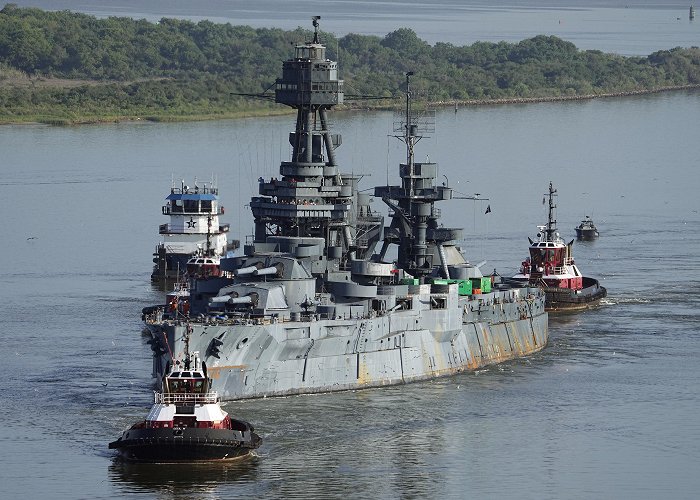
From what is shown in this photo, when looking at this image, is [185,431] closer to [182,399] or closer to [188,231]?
[182,399]

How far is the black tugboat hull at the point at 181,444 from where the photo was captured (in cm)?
4747

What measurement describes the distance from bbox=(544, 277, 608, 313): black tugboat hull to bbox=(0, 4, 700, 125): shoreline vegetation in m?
62.4

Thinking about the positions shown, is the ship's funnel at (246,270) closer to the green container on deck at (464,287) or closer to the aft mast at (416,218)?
the green container on deck at (464,287)

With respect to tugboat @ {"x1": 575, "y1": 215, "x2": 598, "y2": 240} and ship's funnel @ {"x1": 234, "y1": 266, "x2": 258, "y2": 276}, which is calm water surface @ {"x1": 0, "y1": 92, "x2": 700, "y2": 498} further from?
ship's funnel @ {"x1": 234, "y1": 266, "x2": 258, "y2": 276}

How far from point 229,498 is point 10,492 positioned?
505cm

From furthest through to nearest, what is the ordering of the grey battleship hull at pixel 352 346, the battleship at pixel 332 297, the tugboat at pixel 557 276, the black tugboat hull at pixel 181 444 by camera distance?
1. the tugboat at pixel 557 276
2. the battleship at pixel 332 297
3. the grey battleship hull at pixel 352 346
4. the black tugboat hull at pixel 181 444

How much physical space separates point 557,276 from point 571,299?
1763mm

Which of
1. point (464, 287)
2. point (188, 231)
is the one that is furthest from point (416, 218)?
point (188, 231)

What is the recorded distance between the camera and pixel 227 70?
162 metres

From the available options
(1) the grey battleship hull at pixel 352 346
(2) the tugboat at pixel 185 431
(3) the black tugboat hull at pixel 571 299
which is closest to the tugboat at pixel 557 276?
(3) the black tugboat hull at pixel 571 299

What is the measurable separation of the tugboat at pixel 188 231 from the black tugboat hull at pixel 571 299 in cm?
1321

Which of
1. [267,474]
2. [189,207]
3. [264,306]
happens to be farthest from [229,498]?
[189,207]

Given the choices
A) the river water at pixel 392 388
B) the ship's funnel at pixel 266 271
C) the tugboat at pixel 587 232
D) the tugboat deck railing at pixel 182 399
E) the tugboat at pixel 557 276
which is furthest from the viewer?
the tugboat at pixel 587 232

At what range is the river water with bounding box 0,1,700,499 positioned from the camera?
4759cm
